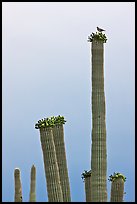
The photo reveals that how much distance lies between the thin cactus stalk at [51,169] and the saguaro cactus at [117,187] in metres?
1.42

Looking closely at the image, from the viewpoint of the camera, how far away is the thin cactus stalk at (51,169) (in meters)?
23.6

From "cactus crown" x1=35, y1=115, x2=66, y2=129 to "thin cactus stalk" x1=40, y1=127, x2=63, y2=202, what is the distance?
30cm

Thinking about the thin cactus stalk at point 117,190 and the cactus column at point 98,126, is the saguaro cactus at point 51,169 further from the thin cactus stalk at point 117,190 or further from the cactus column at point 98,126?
the thin cactus stalk at point 117,190

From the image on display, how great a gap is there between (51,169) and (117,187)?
1.90 m

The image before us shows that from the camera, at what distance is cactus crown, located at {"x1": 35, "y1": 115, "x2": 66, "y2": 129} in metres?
23.9

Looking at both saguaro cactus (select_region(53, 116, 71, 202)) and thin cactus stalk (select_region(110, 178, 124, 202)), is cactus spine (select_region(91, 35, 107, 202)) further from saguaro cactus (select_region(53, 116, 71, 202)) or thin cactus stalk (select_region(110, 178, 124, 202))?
saguaro cactus (select_region(53, 116, 71, 202))

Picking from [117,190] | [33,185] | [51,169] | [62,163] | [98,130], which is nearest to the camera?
[51,169]

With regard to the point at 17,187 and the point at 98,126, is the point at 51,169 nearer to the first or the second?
the point at 17,187

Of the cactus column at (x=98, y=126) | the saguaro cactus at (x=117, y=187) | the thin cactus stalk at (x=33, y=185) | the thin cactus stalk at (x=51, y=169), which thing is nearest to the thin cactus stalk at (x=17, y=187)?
the thin cactus stalk at (x=33, y=185)

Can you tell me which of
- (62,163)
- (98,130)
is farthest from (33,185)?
(98,130)

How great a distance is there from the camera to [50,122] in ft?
79.3

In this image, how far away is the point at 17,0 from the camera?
1085 inches

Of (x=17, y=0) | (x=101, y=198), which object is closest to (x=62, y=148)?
(x=101, y=198)

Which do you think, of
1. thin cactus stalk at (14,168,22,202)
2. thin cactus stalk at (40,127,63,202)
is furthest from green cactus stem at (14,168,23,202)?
thin cactus stalk at (40,127,63,202)
